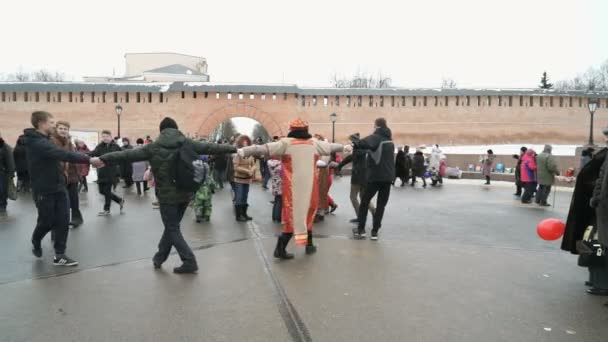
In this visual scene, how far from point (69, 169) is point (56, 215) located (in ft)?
8.42

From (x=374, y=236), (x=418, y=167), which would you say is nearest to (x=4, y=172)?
(x=374, y=236)

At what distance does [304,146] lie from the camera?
17.8ft

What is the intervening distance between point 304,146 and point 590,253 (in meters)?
2.89

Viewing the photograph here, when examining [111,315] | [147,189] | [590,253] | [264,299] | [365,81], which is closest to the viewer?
[111,315]

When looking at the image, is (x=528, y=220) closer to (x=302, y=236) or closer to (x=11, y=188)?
(x=302, y=236)

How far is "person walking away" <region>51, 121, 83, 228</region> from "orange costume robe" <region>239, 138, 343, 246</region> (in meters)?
3.23

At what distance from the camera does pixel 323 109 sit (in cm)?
3884

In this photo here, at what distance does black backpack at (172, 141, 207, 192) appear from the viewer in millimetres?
4828

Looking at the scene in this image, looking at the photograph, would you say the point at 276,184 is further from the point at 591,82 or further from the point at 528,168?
the point at 591,82

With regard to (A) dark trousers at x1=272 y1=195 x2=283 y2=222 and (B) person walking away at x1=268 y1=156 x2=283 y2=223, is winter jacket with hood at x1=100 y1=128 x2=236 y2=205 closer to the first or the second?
(B) person walking away at x1=268 y1=156 x2=283 y2=223

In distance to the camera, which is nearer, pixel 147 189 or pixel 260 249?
pixel 260 249

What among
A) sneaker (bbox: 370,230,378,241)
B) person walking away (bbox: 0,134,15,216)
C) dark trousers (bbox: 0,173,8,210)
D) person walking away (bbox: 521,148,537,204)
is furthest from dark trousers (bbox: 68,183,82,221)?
person walking away (bbox: 521,148,537,204)

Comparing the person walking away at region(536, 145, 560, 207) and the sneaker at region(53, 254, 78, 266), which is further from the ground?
the person walking away at region(536, 145, 560, 207)

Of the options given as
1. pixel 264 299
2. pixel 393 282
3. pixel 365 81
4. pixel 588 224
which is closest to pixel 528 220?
pixel 588 224
